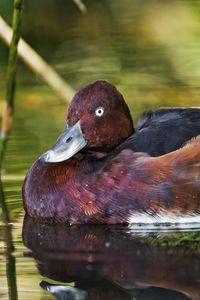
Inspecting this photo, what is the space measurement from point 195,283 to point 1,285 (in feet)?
2.74

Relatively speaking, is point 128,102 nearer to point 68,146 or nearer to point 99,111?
point 99,111

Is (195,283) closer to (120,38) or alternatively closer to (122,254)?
(122,254)

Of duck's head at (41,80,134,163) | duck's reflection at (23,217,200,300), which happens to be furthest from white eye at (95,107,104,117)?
duck's reflection at (23,217,200,300)

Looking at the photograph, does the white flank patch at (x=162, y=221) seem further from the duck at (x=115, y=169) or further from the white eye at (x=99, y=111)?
the white eye at (x=99, y=111)

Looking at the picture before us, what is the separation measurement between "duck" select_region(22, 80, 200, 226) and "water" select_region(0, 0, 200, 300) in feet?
0.42

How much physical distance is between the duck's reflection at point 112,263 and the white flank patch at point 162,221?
0.09 metres

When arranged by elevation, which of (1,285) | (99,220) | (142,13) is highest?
(1,285)

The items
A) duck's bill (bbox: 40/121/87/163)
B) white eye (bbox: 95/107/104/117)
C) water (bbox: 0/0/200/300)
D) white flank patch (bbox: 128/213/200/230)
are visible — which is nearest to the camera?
water (bbox: 0/0/200/300)

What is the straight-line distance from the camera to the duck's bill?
6980 millimetres

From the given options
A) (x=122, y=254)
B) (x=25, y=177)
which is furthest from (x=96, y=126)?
(x=122, y=254)

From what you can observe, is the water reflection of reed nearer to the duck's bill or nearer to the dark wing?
the duck's bill

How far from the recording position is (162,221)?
6.72m

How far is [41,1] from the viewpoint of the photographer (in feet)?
42.1

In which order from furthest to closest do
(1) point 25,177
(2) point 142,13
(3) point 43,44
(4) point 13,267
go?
(2) point 142,13 < (3) point 43,44 < (1) point 25,177 < (4) point 13,267
